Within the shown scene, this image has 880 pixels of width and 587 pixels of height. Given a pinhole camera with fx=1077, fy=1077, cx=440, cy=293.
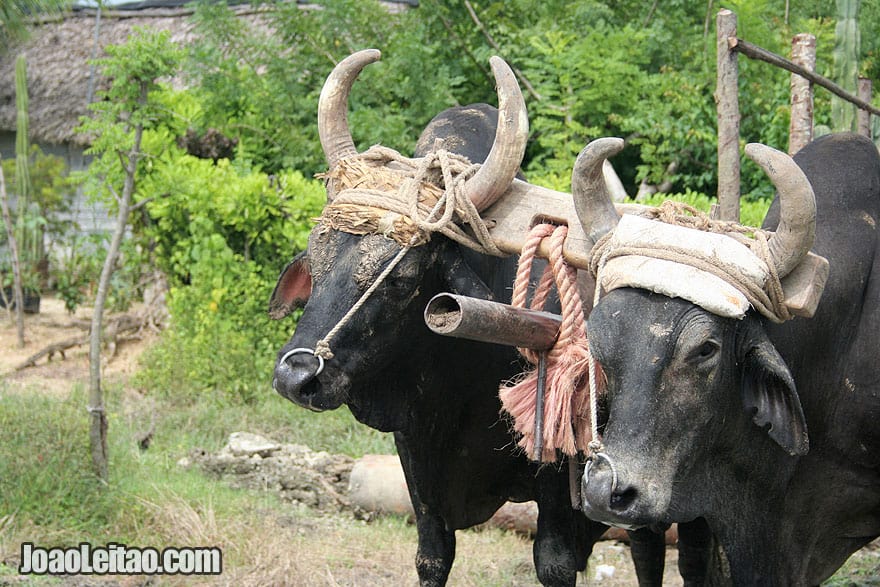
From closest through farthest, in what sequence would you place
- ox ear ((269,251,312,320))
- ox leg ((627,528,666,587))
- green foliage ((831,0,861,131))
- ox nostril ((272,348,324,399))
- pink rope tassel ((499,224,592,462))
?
1. pink rope tassel ((499,224,592,462))
2. ox nostril ((272,348,324,399))
3. ox ear ((269,251,312,320))
4. ox leg ((627,528,666,587))
5. green foliage ((831,0,861,131))

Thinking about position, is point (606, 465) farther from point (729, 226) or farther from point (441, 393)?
point (441, 393)

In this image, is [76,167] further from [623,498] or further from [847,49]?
[623,498]

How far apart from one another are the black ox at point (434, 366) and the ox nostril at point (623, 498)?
37.7 inches

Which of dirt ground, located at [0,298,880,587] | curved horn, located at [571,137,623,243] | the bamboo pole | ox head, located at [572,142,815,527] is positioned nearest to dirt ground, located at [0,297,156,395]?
the bamboo pole

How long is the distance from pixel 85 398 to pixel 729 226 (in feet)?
16.7

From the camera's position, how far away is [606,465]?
2721mm

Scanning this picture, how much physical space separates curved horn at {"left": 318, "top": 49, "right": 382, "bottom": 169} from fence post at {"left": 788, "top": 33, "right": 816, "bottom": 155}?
9.01 feet

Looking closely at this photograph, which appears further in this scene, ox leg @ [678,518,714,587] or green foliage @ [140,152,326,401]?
green foliage @ [140,152,326,401]

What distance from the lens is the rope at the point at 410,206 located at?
3355mm

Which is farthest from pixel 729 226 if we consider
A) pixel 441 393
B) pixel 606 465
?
pixel 441 393

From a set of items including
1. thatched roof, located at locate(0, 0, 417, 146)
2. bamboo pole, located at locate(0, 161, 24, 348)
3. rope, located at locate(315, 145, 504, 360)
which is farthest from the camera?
thatched roof, located at locate(0, 0, 417, 146)

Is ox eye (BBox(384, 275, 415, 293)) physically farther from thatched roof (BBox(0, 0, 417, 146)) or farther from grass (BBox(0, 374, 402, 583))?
thatched roof (BBox(0, 0, 417, 146))

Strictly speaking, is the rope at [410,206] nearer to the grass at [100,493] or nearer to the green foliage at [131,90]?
the grass at [100,493]

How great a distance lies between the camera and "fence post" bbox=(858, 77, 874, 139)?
20.1 ft
